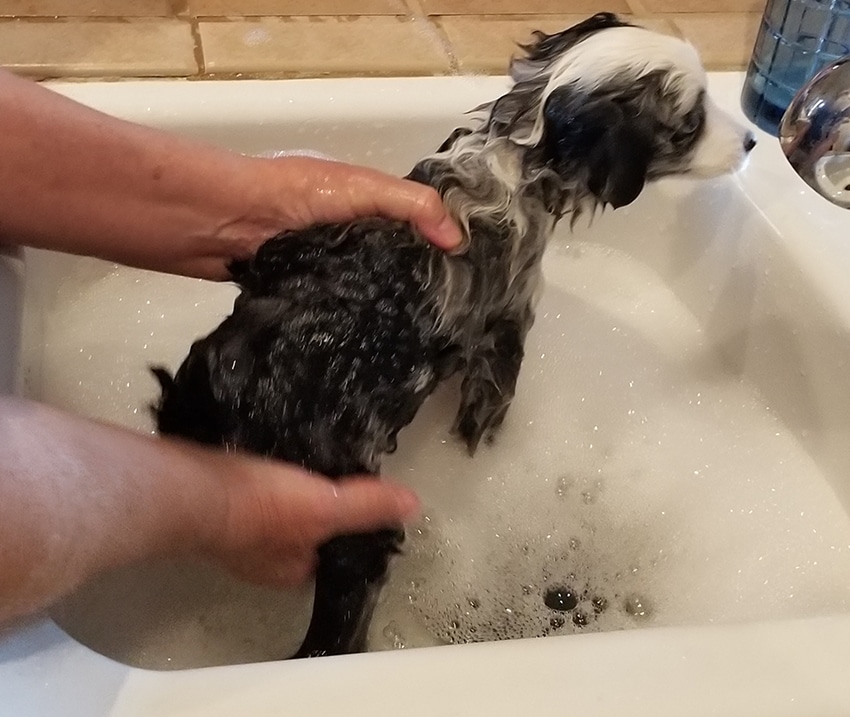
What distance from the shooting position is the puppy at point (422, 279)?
875 mm

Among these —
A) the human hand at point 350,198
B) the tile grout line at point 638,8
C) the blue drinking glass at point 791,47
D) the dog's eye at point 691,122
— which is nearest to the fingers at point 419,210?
the human hand at point 350,198

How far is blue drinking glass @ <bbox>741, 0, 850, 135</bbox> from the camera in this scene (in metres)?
1.17

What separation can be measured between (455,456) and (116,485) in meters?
0.61

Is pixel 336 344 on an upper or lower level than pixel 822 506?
upper

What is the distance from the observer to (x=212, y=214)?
0.99 metres

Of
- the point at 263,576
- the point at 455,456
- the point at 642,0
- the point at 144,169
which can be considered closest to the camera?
the point at 263,576

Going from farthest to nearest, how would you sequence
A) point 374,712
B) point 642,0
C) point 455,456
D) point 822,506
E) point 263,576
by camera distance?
point 642,0, point 455,456, point 822,506, point 263,576, point 374,712

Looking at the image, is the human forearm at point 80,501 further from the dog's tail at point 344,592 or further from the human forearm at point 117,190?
the human forearm at point 117,190

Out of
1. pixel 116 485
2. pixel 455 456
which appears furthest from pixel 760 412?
pixel 116 485

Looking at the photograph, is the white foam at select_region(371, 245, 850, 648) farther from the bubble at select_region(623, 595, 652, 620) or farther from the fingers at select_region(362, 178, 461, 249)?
the fingers at select_region(362, 178, 461, 249)

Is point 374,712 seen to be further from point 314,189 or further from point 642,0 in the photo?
point 642,0

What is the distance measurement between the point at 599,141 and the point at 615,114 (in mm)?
30

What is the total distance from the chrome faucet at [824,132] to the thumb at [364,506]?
0.41 meters

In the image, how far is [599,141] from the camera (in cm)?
95
